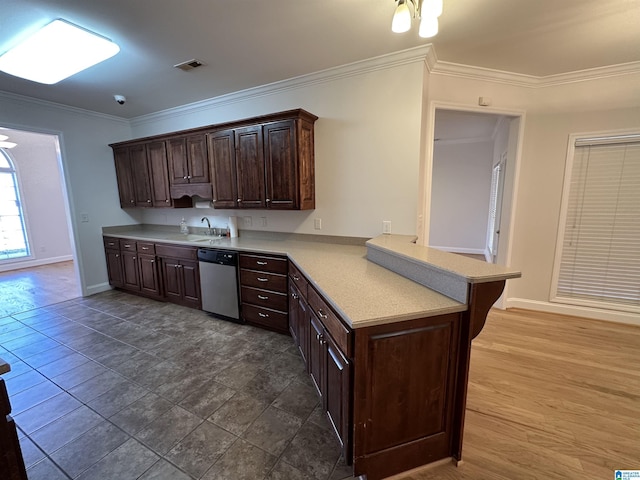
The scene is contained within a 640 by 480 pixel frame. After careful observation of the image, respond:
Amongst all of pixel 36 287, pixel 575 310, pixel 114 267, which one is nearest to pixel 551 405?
pixel 575 310

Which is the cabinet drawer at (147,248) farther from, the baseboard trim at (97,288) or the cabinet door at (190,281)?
the baseboard trim at (97,288)

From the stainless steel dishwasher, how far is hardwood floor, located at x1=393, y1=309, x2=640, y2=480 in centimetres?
235

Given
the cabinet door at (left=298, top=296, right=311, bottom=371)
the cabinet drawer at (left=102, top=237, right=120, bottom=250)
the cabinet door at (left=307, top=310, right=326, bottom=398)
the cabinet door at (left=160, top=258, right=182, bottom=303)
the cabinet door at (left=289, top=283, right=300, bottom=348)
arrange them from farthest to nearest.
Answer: the cabinet drawer at (left=102, top=237, right=120, bottom=250) < the cabinet door at (left=160, top=258, right=182, bottom=303) < the cabinet door at (left=289, top=283, right=300, bottom=348) < the cabinet door at (left=298, top=296, right=311, bottom=371) < the cabinet door at (left=307, top=310, right=326, bottom=398)

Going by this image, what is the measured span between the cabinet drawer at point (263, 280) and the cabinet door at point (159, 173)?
73.8 inches

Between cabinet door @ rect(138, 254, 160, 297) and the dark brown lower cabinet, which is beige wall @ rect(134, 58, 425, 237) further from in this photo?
cabinet door @ rect(138, 254, 160, 297)

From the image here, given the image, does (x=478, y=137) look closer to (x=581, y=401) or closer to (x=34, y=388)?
(x=581, y=401)

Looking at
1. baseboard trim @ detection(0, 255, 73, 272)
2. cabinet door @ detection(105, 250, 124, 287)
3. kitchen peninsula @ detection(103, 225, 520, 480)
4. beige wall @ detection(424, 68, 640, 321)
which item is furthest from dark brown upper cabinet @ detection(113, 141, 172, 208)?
baseboard trim @ detection(0, 255, 73, 272)

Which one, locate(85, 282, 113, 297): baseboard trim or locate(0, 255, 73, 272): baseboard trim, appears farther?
locate(0, 255, 73, 272): baseboard trim

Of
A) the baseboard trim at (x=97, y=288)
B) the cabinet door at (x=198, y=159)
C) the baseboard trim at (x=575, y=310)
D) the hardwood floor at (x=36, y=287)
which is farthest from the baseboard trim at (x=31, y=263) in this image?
the baseboard trim at (x=575, y=310)

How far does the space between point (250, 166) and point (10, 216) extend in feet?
21.6

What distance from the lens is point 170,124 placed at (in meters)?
4.21

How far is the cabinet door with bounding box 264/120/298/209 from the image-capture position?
2910mm

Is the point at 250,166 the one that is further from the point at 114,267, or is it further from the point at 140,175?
the point at 114,267

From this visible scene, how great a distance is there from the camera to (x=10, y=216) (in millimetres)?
5969
